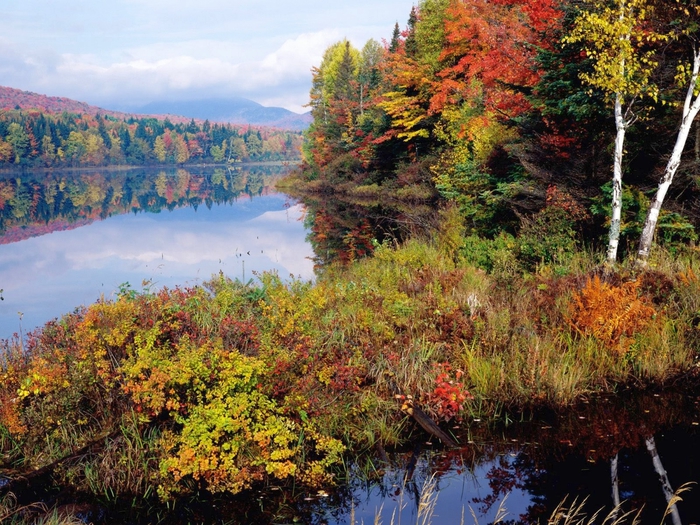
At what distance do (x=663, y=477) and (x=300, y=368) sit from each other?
149 inches

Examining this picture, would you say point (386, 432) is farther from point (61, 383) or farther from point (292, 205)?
point (292, 205)

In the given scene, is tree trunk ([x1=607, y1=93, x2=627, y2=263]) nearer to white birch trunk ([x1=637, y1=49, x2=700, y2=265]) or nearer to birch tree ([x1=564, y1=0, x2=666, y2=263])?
birch tree ([x1=564, y1=0, x2=666, y2=263])

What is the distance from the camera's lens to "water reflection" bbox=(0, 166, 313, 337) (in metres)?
15.4

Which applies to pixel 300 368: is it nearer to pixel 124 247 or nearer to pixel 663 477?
pixel 663 477

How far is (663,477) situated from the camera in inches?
221

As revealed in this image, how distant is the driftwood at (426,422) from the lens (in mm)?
6410

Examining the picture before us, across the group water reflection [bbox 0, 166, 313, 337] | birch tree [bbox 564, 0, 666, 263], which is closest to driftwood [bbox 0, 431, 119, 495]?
water reflection [bbox 0, 166, 313, 337]

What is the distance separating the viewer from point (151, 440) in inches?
229

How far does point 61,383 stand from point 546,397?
18.0 ft

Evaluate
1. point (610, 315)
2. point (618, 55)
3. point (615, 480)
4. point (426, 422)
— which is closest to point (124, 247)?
point (618, 55)

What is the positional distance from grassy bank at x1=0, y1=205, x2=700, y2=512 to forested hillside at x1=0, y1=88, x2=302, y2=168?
8253 cm

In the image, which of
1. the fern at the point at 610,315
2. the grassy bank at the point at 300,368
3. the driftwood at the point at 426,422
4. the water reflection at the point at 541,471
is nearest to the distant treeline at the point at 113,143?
the grassy bank at the point at 300,368

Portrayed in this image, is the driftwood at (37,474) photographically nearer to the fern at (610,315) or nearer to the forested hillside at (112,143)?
the fern at (610,315)

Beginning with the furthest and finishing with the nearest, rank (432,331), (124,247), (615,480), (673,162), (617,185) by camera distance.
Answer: (124,247), (617,185), (673,162), (432,331), (615,480)
